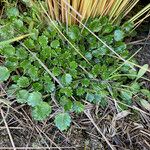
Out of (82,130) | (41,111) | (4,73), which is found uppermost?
(4,73)

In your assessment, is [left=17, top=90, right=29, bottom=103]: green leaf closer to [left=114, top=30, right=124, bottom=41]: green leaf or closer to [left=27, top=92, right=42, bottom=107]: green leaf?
[left=27, top=92, right=42, bottom=107]: green leaf

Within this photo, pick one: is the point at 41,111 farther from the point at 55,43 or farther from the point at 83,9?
the point at 83,9

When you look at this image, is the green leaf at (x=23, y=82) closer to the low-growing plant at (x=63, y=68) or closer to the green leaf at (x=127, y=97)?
the low-growing plant at (x=63, y=68)

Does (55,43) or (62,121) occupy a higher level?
(55,43)

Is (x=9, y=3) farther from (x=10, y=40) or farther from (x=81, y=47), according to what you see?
(x=81, y=47)

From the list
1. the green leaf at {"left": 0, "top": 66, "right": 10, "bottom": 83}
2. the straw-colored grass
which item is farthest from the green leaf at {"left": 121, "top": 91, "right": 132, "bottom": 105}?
the green leaf at {"left": 0, "top": 66, "right": 10, "bottom": 83}

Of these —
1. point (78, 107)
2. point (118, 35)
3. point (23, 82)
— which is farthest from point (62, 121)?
point (118, 35)

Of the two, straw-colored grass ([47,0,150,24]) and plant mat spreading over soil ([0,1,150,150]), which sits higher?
straw-colored grass ([47,0,150,24])
